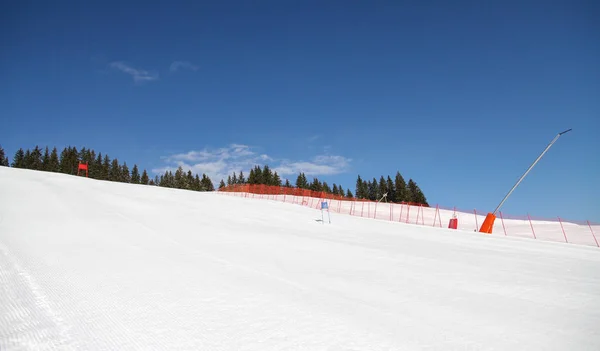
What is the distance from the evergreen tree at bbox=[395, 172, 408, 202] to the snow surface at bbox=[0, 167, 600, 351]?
3849 inches

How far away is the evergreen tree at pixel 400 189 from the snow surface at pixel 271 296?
97.8 m

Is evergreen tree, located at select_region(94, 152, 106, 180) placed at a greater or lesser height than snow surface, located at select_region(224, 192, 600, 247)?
greater

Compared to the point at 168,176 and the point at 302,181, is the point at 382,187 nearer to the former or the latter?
the point at 302,181

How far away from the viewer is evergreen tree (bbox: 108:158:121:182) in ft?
366

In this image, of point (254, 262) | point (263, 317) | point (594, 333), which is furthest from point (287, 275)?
point (594, 333)

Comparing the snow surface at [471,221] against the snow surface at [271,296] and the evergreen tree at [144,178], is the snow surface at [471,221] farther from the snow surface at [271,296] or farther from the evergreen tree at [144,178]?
the evergreen tree at [144,178]

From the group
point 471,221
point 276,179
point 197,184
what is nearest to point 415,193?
point 276,179

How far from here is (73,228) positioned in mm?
10508

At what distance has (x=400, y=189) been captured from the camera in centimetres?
10706

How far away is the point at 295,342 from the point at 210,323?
1112 millimetres

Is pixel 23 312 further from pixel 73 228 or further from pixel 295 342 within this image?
pixel 73 228

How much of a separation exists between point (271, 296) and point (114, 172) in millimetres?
127114

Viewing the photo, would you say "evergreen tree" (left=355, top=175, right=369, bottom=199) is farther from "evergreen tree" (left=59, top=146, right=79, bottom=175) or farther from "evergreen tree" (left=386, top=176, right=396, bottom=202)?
"evergreen tree" (left=59, top=146, right=79, bottom=175)

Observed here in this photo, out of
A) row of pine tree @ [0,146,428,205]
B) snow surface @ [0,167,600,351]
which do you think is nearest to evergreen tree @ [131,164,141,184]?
row of pine tree @ [0,146,428,205]
